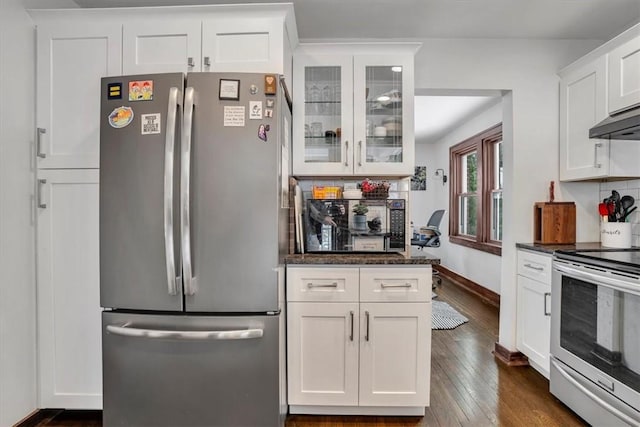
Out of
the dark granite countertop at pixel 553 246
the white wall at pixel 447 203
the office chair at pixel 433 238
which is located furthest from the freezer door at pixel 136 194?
the office chair at pixel 433 238

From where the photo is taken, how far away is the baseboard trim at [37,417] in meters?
1.73

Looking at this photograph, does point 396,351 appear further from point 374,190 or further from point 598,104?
point 598,104

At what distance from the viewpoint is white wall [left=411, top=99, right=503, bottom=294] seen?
13.3ft

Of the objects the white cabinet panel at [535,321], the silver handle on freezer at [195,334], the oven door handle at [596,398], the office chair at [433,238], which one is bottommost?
the oven door handle at [596,398]

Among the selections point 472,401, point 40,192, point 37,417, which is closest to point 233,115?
point 40,192

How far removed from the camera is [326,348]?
1.77 m

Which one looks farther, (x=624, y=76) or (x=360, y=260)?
(x=624, y=76)

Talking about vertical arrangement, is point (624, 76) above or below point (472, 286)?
above

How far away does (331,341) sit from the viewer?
69.7 inches

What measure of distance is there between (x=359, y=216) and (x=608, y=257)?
1.32 meters

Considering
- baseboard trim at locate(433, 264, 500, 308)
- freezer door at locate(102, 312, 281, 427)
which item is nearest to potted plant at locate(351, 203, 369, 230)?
freezer door at locate(102, 312, 281, 427)

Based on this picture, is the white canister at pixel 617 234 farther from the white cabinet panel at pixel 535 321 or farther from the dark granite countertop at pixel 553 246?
the white cabinet panel at pixel 535 321

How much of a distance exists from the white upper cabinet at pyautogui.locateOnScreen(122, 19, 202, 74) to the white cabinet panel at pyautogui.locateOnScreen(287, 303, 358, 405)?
144 centimetres

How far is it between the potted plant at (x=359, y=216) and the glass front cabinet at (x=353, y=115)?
24cm
